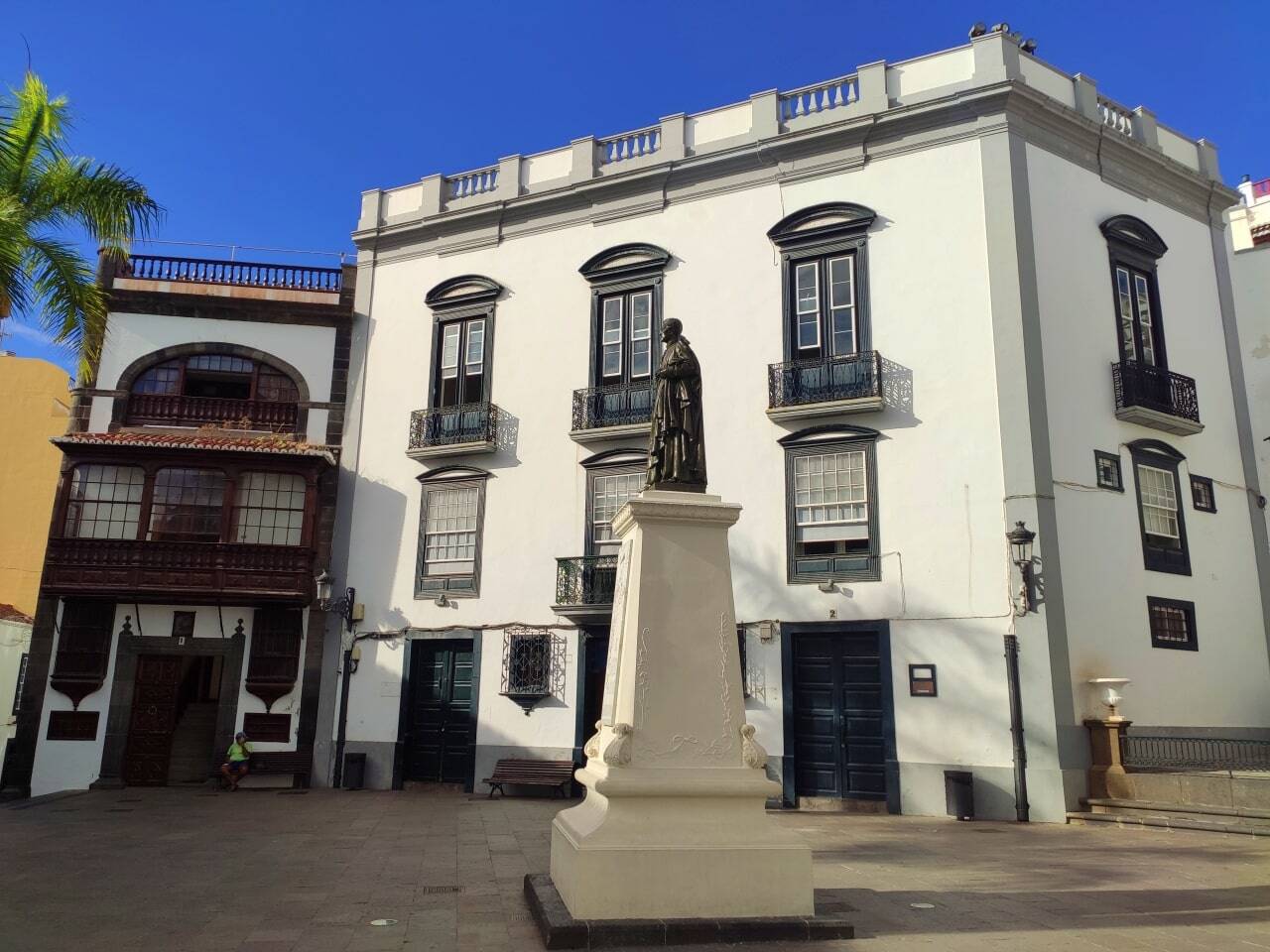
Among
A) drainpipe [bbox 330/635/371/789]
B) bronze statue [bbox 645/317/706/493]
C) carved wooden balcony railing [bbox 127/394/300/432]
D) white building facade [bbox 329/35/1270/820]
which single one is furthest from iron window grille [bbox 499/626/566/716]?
bronze statue [bbox 645/317/706/493]

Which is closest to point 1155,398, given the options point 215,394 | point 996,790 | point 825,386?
point 825,386

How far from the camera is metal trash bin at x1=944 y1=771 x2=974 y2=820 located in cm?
1295

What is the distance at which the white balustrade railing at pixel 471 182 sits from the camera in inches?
763

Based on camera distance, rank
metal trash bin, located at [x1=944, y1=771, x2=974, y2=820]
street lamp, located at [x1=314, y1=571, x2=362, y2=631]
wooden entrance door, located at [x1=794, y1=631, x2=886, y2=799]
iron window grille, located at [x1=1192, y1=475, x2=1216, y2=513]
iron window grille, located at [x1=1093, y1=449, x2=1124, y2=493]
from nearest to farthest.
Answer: metal trash bin, located at [x1=944, y1=771, x2=974, y2=820] → wooden entrance door, located at [x1=794, y1=631, x2=886, y2=799] → iron window grille, located at [x1=1093, y1=449, x2=1124, y2=493] → iron window grille, located at [x1=1192, y1=475, x2=1216, y2=513] → street lamp, located at [x1=314, y1=571, x2=362, y2=631]

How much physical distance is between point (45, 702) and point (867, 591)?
569 inches

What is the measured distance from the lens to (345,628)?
1797 cm

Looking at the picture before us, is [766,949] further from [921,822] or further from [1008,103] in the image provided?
[1008,103]

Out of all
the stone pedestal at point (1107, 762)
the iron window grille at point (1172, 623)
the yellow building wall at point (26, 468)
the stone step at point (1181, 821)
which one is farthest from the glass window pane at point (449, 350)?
the stone step at point (1181, 821)

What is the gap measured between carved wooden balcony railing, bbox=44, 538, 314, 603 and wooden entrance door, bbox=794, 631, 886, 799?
9231 mm

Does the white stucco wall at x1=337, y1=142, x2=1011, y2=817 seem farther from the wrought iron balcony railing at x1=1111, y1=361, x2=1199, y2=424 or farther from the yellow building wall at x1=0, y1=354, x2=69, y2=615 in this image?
the yellow building wall at x1=0, y1=354, x2=69, y2=615

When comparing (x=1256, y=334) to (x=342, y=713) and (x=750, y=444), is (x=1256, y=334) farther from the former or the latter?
(x=342, y=713)

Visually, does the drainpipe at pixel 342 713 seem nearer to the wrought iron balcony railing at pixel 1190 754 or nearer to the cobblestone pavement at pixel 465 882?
the cobblestone pavement at pixel 465 882

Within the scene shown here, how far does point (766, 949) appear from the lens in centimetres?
590

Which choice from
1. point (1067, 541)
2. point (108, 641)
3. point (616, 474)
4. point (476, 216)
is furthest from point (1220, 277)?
point (108, 641)
